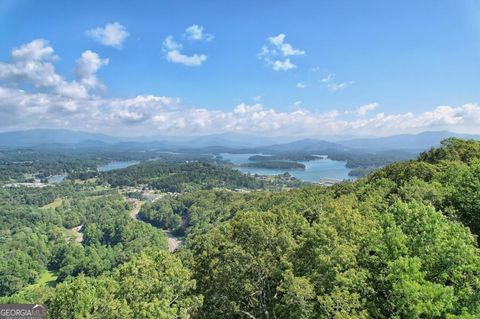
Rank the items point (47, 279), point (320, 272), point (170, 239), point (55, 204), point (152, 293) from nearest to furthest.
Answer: point (152, 293) < point (320, 272) < point (47, 279) < point (170, 239) < point (55, 204)

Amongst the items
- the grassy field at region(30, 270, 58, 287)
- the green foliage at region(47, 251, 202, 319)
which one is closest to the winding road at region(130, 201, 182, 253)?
the grassy field at region(30, 270, 58, 287)

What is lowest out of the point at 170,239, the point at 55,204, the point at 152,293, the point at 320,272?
the point at 170,239

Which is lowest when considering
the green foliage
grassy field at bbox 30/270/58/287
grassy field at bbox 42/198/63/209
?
grassy field at bbox 30/270/58/287

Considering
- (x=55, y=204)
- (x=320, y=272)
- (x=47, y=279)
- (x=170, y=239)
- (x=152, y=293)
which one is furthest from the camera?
(x=55, y=204)

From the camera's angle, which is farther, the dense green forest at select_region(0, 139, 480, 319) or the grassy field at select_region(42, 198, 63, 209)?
the grassy field at select_region(42, 198, 63, 209)

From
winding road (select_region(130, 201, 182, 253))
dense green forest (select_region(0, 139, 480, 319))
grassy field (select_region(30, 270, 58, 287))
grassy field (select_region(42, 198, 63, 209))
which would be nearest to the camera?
dense green forest (select_region(0, 139, 480, 319))

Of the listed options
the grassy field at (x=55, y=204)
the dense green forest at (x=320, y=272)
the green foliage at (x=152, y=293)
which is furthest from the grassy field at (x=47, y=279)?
the grassy field at (x=55, y=204)

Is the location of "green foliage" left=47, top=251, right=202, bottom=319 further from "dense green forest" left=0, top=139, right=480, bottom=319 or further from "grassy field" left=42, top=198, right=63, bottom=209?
"grassy field" left=42, top=198, right=63, bottom=209

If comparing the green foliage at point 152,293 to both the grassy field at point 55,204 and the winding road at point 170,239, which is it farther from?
the grassy field at point 55,204

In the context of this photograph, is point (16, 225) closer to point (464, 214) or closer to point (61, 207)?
point (61, 207)

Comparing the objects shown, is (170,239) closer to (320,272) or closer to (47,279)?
(47,279)

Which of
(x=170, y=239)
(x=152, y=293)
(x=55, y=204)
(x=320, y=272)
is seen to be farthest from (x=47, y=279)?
(x=55, y=204)

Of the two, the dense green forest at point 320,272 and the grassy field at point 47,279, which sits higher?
the dense green forest at point 320,272
